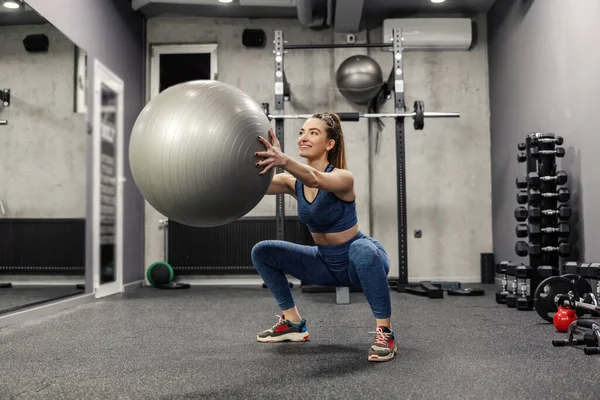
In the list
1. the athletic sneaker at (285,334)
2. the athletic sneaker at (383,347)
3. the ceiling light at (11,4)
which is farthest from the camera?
the ceiling light at (11,4)

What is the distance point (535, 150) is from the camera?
3.54 metres

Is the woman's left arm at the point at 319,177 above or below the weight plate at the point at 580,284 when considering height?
above

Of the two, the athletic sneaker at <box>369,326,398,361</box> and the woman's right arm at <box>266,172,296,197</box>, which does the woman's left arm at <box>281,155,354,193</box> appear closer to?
the woman's right arm at <box>266,172,296,197</box>

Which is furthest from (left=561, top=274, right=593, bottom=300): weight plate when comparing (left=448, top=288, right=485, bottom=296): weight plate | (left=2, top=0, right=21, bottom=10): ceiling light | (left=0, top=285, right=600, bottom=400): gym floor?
(left=2, top=0, right=21, bottom=10): ceiling light

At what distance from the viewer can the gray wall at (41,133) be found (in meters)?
3.10

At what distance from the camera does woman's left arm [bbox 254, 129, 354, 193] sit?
5.56 feet

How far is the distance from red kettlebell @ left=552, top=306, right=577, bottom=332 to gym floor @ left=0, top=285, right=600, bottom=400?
0.14 feet

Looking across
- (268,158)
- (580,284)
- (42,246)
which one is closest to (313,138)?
(268,158)

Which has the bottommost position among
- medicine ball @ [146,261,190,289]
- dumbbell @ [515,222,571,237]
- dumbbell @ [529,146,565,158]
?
medicine ball @ [146,261,190,289]

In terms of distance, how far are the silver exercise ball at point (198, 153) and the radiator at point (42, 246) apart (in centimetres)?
189

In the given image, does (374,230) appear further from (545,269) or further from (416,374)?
(416,374)

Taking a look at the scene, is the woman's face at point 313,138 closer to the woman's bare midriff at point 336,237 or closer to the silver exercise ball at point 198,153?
the woman's bare midriff at point 336,237

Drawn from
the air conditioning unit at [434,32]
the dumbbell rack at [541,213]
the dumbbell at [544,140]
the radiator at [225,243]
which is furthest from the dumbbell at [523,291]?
the air conditioning unit at [434,32]

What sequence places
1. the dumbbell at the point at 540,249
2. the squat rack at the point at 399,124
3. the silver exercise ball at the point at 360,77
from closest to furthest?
1. the dumbbell at the point at 540,249
2. the squat rack at the point at 399,124
3. the silver exercise ball at the point at 360,77
